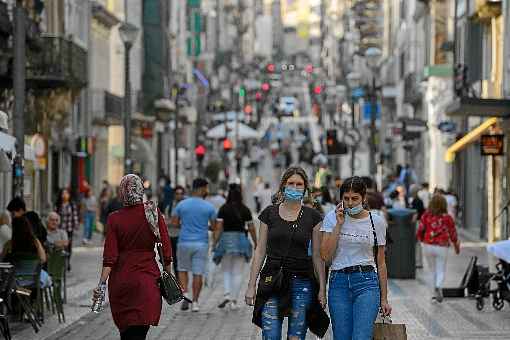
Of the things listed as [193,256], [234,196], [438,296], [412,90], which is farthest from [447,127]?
[193,256]

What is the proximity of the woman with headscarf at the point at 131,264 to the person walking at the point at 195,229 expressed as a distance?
8.36 m

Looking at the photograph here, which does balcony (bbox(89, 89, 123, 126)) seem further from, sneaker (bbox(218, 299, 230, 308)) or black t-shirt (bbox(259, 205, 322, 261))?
black t-shirt (bbox(259, 205, 322, 261))

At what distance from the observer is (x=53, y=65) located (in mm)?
37594

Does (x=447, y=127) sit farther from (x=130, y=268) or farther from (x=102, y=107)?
(x=130, y=268)

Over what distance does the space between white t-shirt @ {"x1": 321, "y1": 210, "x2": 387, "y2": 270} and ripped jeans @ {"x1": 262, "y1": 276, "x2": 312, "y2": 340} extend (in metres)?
0.30

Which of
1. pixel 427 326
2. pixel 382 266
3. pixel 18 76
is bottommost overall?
pixel 427 326

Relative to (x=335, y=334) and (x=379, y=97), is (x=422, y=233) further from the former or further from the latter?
(x=379, y=97)

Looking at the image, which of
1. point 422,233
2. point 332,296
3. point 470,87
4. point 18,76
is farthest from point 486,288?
point 470,87

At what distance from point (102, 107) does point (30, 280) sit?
130 ft

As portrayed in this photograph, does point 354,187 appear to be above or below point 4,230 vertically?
above

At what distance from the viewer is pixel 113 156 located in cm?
6531

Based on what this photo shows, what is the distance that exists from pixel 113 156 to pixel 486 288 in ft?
149

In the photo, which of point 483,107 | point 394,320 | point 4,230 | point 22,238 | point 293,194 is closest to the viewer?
point 293,194

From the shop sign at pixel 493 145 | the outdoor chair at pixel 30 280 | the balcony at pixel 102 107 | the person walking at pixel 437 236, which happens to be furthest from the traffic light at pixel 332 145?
the outdoor chair at pixel 30 280
